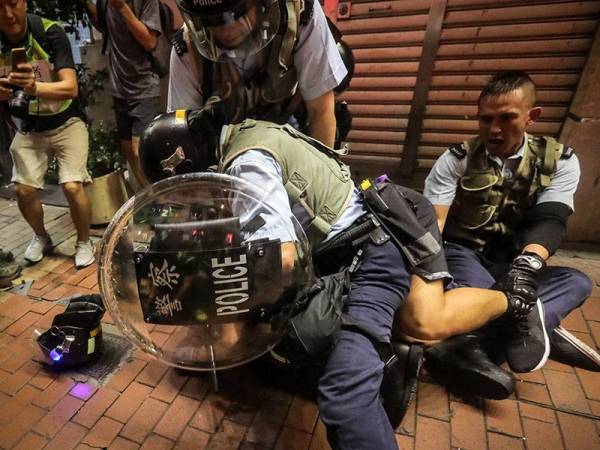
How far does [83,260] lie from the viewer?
11.2 ft

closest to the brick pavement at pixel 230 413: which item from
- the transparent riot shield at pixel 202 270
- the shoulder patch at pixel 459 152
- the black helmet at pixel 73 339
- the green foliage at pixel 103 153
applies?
the black helmet at pixel 73 339

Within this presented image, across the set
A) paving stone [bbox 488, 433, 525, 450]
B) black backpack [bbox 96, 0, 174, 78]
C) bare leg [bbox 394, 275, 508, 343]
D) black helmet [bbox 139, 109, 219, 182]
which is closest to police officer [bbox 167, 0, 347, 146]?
black helmet [bbox 139, 109, 219, 182]

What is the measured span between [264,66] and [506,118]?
1513 mm

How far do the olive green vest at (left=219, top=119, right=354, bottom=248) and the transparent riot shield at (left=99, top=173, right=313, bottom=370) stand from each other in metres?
0.28

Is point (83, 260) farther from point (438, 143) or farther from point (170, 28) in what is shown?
point (438, 143)

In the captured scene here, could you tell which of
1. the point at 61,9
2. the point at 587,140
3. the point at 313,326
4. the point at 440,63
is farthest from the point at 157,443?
the point at 61,9

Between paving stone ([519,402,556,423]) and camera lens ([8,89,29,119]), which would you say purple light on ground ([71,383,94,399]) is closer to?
camera lens ([8,89,29,119])

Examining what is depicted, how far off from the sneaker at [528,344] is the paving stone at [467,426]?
1.26 ft

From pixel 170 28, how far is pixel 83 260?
2415mm

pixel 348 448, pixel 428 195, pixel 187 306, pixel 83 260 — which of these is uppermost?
pixel 187 306

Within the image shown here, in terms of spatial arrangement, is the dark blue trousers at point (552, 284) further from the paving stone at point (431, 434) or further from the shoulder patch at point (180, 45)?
the shoulder patch at point (180, 45)

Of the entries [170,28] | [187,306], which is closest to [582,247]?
[187,306]

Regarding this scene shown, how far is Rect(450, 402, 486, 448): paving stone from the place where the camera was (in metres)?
1.93

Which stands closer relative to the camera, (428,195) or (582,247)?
(428,195)
